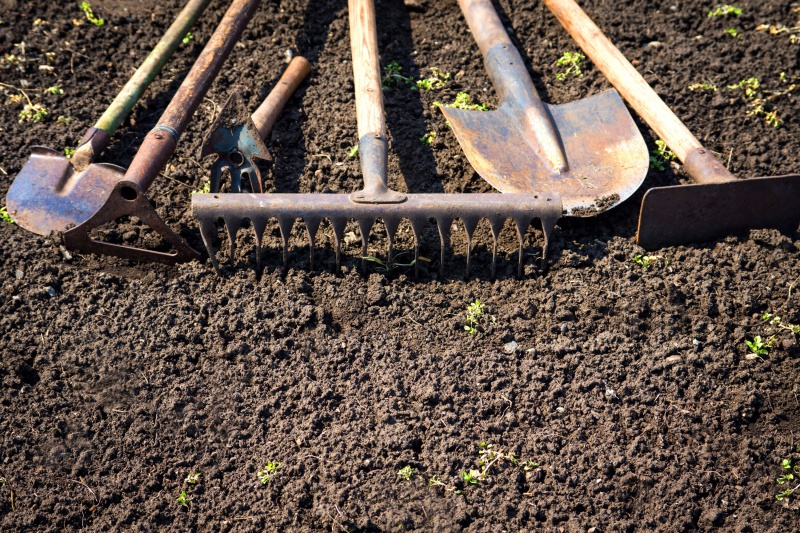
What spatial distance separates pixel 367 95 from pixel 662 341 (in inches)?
87.2

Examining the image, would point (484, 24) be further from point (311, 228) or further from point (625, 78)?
point (311, 228)

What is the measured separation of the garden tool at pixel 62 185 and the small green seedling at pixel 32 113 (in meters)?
0.54

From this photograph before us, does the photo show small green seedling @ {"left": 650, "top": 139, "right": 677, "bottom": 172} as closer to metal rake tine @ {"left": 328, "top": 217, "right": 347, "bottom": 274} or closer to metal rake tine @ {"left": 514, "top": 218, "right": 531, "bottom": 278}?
metal rake tine @ {"left": 514, "top": 218, "right": 531, "bottom": 278}

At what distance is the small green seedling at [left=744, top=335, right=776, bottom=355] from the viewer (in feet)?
11.1

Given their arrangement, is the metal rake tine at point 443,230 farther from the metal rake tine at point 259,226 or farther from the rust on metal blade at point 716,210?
the rust on metal blade at point 716,210

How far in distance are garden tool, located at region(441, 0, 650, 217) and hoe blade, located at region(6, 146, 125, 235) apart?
2160mm

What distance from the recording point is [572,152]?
4.20 meters

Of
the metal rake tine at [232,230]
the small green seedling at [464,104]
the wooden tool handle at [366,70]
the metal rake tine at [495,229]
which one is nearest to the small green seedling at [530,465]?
the metal rake tine at [495,229]

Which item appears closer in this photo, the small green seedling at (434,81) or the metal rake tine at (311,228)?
the metal rake tine at (311,228)

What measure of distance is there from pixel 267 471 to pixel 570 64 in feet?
12.2

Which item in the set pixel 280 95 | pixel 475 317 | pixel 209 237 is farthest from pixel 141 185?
pixel 475 317

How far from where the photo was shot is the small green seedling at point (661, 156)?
436 cm

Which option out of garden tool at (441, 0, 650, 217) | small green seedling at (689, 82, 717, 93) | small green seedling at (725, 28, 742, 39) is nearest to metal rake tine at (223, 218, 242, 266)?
garden tool at (441, 0, 650, 217)

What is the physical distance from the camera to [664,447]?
303 cm
